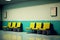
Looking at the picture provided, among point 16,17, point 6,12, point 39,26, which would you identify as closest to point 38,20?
point 39,26

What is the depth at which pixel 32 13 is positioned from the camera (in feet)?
48.0

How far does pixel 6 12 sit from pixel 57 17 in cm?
791

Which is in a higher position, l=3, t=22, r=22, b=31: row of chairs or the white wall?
the white wall

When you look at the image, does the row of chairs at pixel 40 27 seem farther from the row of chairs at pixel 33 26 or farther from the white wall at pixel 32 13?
the white wall at pixel 32 13

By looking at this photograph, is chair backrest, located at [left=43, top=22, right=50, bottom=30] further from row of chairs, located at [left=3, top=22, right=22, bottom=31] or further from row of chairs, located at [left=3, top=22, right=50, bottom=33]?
row of chairs, located at [left=3, top=22, right=22, bottom=31]

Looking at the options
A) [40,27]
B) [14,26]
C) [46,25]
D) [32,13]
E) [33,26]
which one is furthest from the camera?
[14,26]

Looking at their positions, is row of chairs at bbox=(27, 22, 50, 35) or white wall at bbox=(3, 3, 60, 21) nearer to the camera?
row of chairs at bbox=(27, 22, 50, 35)

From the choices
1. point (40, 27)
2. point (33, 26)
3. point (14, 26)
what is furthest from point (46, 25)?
point (14, 26)

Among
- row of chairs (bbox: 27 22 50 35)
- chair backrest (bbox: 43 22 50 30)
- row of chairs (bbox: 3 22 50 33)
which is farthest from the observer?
row of chairs (bbox: 3 22 50 33)

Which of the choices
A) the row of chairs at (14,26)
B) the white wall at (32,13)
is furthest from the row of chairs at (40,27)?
the row of chairs at (14,26)

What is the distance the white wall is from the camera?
42.8 ft

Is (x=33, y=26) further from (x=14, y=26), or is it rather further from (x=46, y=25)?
(x=14, y=26)

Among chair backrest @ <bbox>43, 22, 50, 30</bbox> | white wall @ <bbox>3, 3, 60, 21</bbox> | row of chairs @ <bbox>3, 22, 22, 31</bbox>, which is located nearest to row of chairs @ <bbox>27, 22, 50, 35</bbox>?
chair backrest @ <bbox>43, 22, 50, 30</bbox>

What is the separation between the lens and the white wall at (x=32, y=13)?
42.8ft
